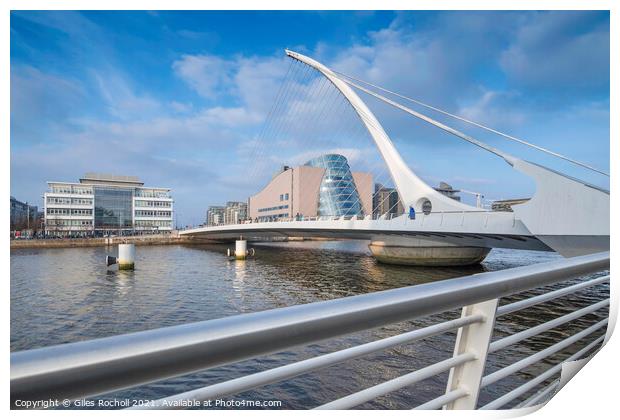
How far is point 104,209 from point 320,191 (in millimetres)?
32790

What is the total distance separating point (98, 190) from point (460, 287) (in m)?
64.0

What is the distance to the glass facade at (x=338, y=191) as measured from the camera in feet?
196

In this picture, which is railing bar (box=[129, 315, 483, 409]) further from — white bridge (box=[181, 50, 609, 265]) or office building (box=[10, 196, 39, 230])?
office building (box=[10, 196, 39, 230])

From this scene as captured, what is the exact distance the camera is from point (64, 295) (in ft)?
44.6

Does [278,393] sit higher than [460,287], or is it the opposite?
[460,287]

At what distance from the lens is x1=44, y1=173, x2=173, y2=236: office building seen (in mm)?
53062

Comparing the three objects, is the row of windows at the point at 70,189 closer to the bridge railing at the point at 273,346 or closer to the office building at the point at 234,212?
the bridge railing at the point at 273,346

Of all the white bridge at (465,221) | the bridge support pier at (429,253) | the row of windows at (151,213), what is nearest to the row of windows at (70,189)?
the row of windows at (151,213)

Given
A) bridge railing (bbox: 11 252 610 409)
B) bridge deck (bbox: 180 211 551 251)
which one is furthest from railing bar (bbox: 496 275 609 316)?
bridge deck (bbox: 180 211 551 251)

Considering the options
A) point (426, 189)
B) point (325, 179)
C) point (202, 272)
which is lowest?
point (202, 272)

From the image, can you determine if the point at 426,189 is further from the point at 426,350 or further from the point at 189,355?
the point at 189,355

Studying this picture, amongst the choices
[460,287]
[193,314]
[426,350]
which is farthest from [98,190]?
[460,287]

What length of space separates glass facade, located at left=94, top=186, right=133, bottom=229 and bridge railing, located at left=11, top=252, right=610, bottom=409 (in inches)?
2477

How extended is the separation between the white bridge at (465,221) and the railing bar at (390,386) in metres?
14.7
